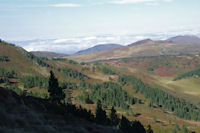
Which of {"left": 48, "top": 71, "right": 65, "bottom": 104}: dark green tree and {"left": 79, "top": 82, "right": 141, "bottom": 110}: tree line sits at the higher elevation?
{"left": 48, "top": 71, "right": 65, "bottom": 104}: dark green tree

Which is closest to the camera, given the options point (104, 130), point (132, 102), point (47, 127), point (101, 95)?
point (47, 127)

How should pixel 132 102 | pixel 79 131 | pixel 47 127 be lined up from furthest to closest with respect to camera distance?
pixel 132 102
pixel 79 131
pixel 47 127

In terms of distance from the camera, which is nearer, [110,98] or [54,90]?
[54,90]

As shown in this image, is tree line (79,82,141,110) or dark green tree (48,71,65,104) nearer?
dark green tree (48,71,65,104)

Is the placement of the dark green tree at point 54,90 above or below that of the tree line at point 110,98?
above

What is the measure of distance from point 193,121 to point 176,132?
69600 millimetres

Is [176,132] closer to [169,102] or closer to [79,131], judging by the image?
[79,131]

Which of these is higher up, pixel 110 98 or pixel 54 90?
pixel 54 90

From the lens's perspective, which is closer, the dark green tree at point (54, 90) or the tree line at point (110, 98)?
the dark green tree at point (54, 90)

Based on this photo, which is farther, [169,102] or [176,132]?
Result: [169,102]

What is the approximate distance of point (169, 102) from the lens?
7869 inches

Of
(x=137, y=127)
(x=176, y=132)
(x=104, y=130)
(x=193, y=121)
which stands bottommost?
(x=193, y=121)

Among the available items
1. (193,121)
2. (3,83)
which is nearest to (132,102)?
(193,121)

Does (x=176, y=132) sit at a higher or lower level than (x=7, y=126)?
lower
